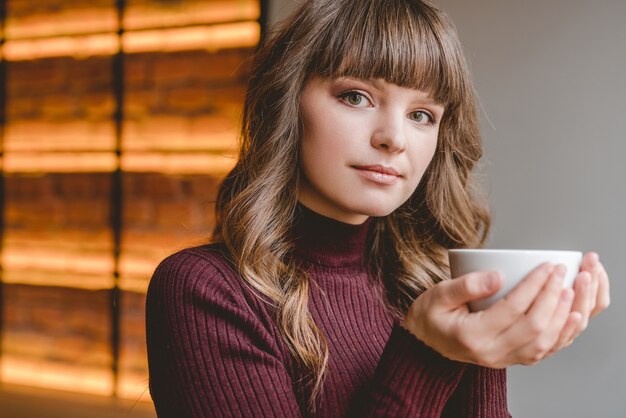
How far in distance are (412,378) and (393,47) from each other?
454 mm

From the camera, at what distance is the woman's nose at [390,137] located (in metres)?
0.91

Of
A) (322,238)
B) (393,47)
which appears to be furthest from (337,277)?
(393,47)

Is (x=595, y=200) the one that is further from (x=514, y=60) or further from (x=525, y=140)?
(x=514, y=60)

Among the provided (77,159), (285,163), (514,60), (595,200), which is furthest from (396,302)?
(77,159)

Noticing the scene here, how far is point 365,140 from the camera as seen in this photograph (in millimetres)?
926

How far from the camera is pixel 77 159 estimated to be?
276 centimetres

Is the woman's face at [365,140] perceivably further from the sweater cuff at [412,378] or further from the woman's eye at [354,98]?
the sweater cuff at [412,378]

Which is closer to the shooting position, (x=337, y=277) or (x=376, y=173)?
(x=376, y=173)

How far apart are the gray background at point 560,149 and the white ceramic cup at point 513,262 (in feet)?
3.91

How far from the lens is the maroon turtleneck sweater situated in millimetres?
800

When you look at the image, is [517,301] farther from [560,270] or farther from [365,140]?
[365,140]

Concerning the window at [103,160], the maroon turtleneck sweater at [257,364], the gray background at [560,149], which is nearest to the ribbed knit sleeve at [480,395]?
the maroon turtleneck sweater at [257,364]

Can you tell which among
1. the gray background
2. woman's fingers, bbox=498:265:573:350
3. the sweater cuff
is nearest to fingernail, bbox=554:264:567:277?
woman's fingers, bbox=498:265:573:350

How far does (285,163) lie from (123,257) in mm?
1797
